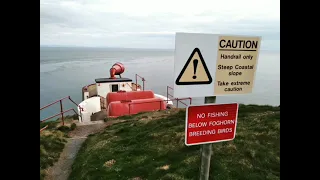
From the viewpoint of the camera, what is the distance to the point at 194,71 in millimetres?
2705

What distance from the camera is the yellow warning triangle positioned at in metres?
2.65

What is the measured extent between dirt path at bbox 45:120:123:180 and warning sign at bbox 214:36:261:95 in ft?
22.3

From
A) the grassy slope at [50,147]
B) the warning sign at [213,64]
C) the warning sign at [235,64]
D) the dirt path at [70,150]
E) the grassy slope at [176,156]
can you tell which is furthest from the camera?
the grassy slope at [50,147]

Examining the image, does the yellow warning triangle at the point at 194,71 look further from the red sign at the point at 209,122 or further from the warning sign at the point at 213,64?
the red sign at the point at 209,122

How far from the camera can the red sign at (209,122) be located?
A: 2.85 metres

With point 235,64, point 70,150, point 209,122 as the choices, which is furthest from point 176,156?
point 70,150

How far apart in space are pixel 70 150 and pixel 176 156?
5387mm

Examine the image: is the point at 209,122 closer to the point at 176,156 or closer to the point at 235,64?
the point at 235,64

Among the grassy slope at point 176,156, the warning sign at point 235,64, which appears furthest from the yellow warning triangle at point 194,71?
the grassy slope at point 176,156

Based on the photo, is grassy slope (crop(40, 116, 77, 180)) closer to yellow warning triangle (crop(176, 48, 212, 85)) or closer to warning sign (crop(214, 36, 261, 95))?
yellow warning triangle (crop(176, 48, 212, 85))

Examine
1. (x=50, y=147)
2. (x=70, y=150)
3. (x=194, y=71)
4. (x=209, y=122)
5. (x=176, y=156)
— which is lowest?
(x=70, y=150)

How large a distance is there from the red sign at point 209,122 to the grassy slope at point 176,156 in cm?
294

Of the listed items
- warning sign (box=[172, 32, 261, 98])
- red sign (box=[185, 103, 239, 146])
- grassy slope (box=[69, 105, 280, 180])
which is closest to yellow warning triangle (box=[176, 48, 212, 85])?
warning sign (box=[172, 32, 261, 98])
